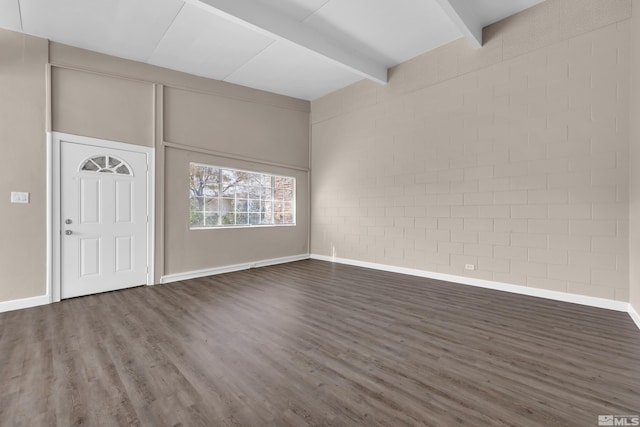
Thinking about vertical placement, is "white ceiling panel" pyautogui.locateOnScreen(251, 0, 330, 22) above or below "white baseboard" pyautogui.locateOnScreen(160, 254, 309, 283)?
above

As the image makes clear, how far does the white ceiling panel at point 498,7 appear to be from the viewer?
145 inches

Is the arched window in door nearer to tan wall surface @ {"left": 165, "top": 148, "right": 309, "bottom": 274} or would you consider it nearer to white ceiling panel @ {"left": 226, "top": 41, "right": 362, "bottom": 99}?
tan wall surface @ {"left": 165, "top": 148, "right": 309, "bottom": 274}

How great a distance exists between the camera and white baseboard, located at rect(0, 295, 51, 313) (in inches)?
130

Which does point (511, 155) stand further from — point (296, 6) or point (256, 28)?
point (256, 28)

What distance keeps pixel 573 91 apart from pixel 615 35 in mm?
633

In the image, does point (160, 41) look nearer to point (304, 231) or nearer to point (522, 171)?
point (304, 231)

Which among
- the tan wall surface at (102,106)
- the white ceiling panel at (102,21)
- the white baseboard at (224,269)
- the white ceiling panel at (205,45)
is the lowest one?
the white baseboard at (224,269)

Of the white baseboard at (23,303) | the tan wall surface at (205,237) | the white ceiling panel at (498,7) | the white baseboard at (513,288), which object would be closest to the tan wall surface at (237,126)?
the tan wall surface at (205,237)

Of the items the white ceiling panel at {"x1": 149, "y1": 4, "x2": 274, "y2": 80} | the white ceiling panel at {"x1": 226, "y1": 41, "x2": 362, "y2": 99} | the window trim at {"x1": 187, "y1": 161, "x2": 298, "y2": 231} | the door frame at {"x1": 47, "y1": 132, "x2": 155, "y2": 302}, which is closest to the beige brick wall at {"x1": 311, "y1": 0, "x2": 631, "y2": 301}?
the white ceiling panel at {"x1": 226, "y1": 41, "x2": 362, "y2": 99}

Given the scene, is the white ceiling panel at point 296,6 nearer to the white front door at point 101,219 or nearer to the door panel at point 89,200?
the white front door at point 101,219

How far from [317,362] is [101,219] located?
3705mm

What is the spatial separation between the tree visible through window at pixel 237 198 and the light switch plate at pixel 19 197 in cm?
197

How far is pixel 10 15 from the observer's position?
3209 millimetres

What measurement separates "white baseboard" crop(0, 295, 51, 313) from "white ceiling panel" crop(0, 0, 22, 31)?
323 cm
